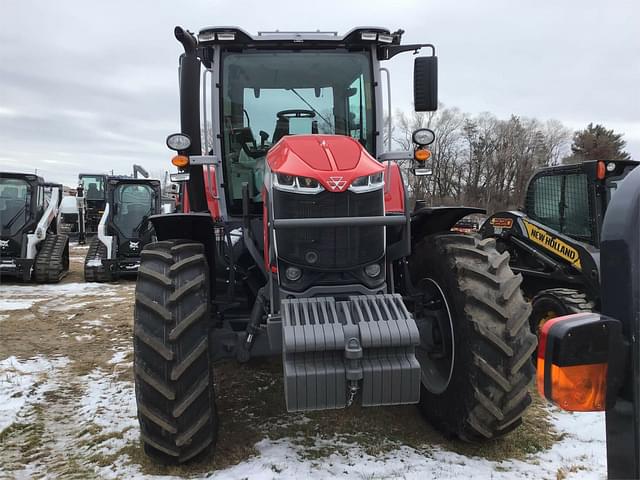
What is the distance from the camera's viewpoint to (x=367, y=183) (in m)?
2.97

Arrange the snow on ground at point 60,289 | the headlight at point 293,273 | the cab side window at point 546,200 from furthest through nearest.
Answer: the snow on ground at point 60,289 → the cab side window at point 546,200 → the headlight at point 293,273

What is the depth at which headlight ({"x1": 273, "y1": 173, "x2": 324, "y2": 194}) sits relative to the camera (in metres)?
2.88

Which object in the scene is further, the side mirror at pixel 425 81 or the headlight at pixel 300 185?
the side mirror at pixel 425 81

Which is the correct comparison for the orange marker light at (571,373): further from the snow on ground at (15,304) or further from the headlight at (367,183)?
the snow on ground at (15,304)

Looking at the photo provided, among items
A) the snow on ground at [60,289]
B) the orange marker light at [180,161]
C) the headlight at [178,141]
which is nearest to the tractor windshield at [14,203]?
the snow on ground at [60,289]

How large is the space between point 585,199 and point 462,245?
339 cm

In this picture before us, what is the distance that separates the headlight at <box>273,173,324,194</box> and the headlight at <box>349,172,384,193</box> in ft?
0.66

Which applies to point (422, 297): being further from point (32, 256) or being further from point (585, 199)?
point (32, 256)

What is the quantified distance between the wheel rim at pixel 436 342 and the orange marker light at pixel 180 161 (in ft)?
6.54

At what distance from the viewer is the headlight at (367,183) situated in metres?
2.92

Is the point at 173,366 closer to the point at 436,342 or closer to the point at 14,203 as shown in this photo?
the point at 436,342

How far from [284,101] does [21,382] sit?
139 inches

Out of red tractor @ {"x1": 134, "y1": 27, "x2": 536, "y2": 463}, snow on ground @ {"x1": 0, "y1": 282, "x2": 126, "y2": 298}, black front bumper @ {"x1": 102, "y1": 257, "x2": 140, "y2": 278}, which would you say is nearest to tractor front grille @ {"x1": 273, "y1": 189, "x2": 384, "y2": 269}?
red tractor @ {"x1": 134, "y1": 27, "x2": 536, "y2": 463}

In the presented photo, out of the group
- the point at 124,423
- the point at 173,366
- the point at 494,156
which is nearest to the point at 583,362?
the point at 173,366
